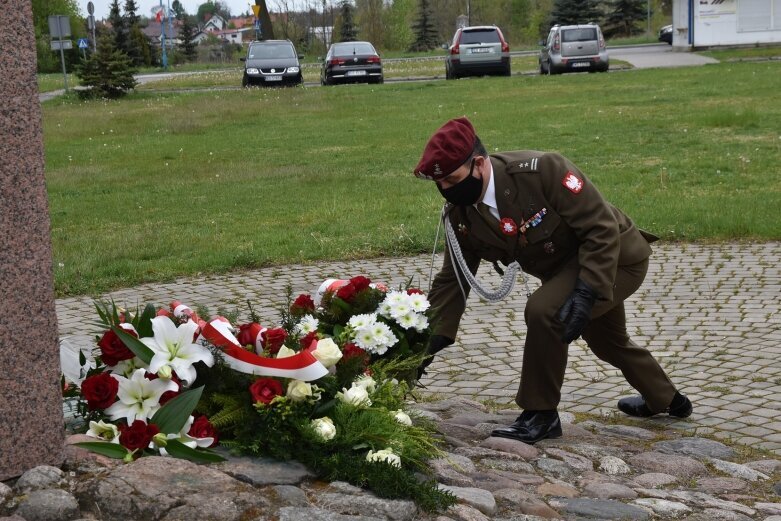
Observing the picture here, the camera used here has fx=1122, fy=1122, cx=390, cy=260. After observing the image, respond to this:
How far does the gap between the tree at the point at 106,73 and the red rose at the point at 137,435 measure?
30.5 m

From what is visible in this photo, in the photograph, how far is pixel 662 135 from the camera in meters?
18.4

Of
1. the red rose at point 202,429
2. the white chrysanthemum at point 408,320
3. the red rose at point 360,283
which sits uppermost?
the red rose at point 360,283

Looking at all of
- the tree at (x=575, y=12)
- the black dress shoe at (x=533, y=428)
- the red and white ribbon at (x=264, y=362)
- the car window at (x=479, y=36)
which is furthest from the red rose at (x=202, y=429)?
the tree at (x=575, y=12)

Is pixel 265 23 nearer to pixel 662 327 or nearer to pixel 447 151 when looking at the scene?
pixel 662 327

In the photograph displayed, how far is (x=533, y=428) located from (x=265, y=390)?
5.29 feet

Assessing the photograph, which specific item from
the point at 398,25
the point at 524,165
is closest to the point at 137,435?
the point at 524,165

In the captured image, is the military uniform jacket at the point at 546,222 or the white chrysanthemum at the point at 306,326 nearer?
the white chrysanthemum at the point at 306,326

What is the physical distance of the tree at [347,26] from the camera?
237 feet

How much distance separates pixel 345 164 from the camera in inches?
668

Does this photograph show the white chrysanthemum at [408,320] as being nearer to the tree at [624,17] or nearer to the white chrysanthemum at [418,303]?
the white chrysanthemum at [418,303]

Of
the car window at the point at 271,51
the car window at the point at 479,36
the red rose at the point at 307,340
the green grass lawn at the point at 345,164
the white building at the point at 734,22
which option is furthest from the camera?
the white building at the point at 734,22

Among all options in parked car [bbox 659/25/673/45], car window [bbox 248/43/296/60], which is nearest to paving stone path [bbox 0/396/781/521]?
car window [bbox 248/43/296/60]

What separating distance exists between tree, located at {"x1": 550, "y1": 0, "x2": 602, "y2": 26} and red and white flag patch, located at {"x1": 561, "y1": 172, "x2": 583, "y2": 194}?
6442 centimetres

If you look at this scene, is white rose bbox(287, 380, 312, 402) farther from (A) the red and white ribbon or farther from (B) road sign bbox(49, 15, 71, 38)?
(B) road sign bbox(49, 15, 71, 38)
